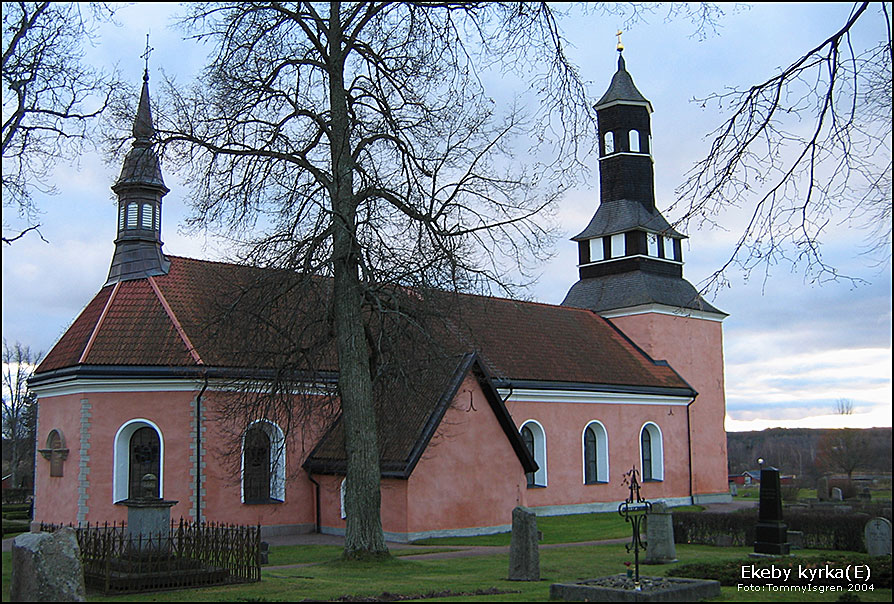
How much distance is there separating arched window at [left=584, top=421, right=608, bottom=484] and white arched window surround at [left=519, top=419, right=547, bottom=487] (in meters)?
2.41

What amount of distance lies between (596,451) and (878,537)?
14604mm

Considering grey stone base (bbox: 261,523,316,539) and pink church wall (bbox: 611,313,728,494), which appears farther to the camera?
pink church wall (bbox: 611,313,728,494)

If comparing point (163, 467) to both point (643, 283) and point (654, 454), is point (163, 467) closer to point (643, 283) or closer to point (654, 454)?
point (654, 454)

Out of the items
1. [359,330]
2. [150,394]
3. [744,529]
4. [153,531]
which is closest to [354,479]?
[359,330]

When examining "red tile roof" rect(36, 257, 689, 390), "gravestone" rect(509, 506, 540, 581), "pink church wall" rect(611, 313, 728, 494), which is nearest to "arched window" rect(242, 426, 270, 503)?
"red tile roof" rect(36, 257, 689, 390)

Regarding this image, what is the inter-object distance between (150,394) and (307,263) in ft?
27.8

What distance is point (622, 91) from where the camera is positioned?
37719mm

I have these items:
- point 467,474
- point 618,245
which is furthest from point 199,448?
point 618,245

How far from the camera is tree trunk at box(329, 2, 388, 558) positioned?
52.9 feet

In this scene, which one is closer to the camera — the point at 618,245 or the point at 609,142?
the point at 618,245

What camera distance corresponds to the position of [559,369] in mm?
30844

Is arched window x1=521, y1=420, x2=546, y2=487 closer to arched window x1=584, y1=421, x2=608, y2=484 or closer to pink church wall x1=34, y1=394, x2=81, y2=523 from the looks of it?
arched window x1=584, y1=421, x2=608, y2=484

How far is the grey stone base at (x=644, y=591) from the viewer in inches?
425

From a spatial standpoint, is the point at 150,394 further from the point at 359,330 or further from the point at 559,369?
the point at 559,369
